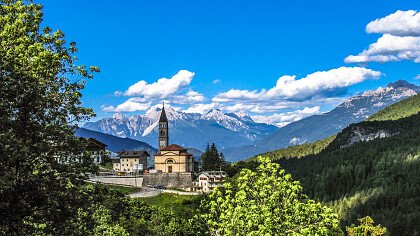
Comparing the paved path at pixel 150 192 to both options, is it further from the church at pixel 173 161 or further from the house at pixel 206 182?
the church at pixel 173 161

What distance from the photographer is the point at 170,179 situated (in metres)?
155

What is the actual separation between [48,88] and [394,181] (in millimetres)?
196429

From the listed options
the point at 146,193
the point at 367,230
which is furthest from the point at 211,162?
the point at 367,230

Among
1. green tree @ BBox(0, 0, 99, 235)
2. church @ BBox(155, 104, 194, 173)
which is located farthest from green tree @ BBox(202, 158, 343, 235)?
church @ BBox(155, 104, 194, 173)

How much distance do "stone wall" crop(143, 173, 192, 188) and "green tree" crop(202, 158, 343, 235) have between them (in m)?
133

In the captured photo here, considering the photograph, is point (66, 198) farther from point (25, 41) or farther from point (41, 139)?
point (25, 41)

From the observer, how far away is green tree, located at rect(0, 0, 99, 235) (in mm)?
18016

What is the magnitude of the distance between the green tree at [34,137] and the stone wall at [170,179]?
132 m

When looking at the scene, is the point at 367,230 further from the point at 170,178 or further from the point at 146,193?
the point at 170,178

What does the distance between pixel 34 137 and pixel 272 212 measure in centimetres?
1082

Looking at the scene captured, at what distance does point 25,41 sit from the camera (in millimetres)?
19703

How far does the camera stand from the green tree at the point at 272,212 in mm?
18344

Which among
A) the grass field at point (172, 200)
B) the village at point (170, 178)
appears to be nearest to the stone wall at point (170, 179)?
the village at point (170, 178)

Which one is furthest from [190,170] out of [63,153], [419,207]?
[63,153]
